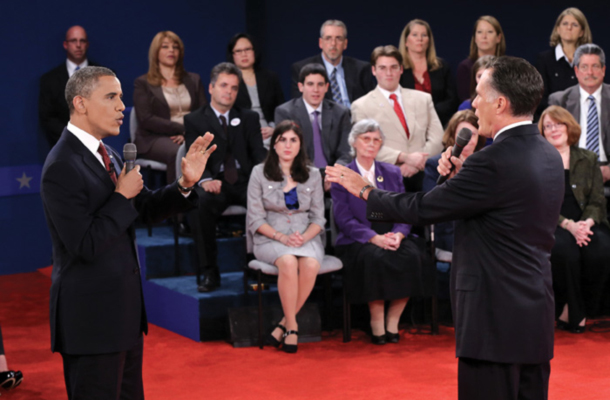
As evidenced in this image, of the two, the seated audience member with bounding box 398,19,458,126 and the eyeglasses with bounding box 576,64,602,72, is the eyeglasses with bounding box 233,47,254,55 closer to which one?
the seated audience member with bounding box 398,19,458,126

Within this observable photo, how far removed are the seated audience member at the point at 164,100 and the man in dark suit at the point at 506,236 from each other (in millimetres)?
3861

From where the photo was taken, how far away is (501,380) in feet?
8.43

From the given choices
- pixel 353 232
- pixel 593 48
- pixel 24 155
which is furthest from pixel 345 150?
pixel 24 155

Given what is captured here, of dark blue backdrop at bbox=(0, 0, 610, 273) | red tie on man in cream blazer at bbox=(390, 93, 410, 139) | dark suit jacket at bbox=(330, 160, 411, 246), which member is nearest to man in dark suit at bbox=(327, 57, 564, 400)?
dark suit jacket at bbox=(330, 160, 411, 246)

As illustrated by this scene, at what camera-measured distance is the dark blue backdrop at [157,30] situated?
7.34m

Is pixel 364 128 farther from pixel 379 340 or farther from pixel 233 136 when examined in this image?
pixel 379 340

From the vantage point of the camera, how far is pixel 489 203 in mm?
2527

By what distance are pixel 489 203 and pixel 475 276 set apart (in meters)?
0.24

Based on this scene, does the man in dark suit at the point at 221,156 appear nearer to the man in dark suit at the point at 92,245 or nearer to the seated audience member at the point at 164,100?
the seated audience member at the point at 164,100

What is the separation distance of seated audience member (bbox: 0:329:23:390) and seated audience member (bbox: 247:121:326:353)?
1.57 m

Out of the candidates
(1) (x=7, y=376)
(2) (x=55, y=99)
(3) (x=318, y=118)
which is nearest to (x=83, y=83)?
(1) (x=7, y=376)

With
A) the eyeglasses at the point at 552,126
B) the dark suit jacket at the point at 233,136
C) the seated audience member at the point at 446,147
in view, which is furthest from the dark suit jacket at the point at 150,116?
the eyeglasses at the point at 552,126

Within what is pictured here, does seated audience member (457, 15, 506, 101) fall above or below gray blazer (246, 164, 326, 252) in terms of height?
above

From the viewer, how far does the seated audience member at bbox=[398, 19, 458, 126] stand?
656cm
